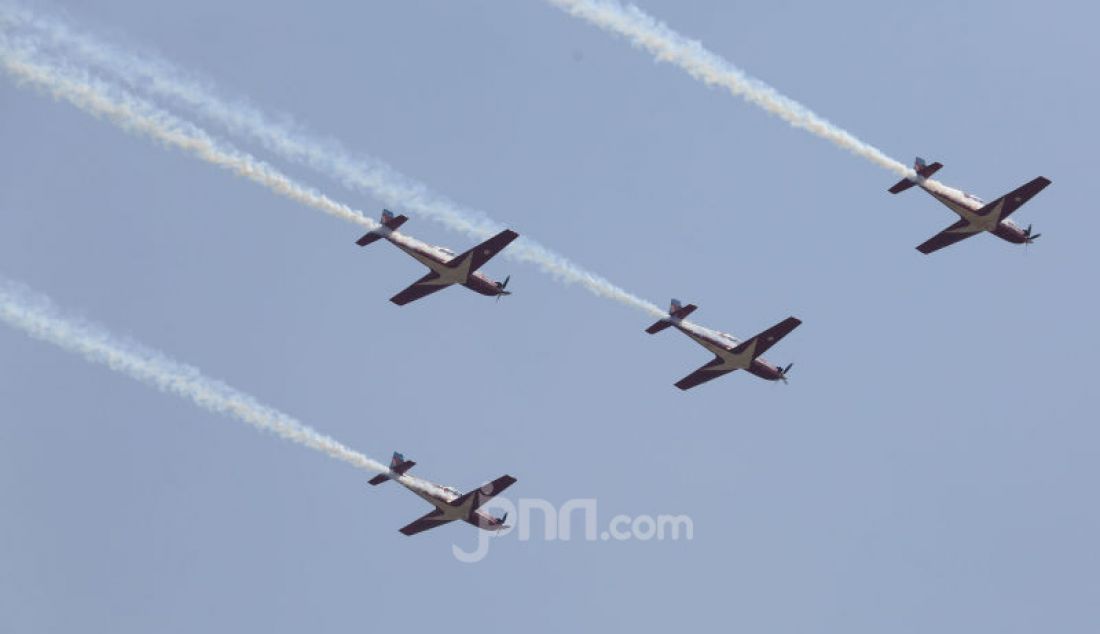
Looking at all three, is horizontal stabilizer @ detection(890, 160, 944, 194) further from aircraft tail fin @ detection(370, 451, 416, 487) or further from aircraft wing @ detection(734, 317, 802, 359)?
aircraft tail fin @ detection(370, 451, 416, 487)

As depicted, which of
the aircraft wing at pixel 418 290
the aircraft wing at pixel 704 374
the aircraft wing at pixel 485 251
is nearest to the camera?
the aircraft wing at pixel 485 251

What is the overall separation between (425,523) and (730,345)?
13.4m

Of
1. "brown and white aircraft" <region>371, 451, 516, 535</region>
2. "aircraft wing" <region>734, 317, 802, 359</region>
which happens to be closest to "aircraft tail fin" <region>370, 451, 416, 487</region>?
"brown and white aircraft" <region>371, 451, 516, 535</region>

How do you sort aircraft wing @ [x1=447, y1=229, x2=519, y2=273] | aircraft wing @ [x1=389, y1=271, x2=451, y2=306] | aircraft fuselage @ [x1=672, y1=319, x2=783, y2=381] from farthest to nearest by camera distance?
aircraft fuselage @ [x1=672, y1=319, x2=783, y2=381] → aircraft wing @ [x1=389, y1=271, x2=451, y2=306] → aircraft wing @ [x1=447, y1=229, x2=519, y2=273]

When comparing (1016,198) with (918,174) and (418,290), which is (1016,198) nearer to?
(918,174)

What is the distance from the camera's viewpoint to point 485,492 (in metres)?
71.5

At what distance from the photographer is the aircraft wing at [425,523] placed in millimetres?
73688

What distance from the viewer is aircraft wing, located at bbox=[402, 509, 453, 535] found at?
73.7 metres

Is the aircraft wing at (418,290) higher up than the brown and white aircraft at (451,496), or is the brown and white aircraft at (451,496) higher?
the aircraft wing at (418,290)

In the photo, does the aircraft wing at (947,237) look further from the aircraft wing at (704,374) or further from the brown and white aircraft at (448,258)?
the brown and white aircraft at (448,258)

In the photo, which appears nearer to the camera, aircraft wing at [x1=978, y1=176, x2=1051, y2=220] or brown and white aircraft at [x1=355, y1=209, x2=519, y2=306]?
brown and white aircraft at [x1=355, y1=209, x2=519, y2=306]

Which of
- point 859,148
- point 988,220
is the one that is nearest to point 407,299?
point 859,148

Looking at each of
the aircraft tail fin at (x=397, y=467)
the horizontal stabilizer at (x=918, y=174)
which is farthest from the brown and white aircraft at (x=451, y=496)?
the horizontal stabilizer at (x=918, y=174)

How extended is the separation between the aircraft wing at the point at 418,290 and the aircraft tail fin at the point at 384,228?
127 inches
